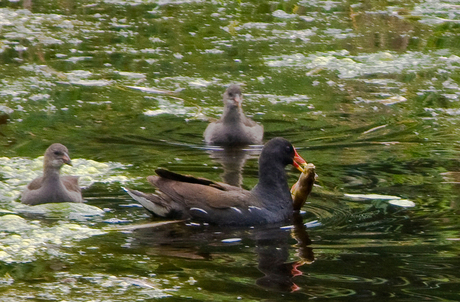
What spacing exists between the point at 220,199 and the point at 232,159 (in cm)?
210

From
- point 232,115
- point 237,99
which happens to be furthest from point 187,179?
point 237,99

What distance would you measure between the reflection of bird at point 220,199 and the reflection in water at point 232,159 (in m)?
0.74

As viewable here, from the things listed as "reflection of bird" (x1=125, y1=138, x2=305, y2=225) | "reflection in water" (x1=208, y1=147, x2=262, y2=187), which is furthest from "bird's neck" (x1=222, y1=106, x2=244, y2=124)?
"reflection of bird" (x1=125, y1=138, x2=305, y2=225)

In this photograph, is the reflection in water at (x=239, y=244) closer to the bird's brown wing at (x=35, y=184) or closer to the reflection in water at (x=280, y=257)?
the reflection in water at (x=280, y=257)

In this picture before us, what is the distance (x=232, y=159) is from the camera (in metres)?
8.77

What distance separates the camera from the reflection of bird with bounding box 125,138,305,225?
6637 millimetres

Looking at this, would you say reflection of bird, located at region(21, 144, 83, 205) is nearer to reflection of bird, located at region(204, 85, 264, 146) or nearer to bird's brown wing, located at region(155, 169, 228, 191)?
bird's brown wing, located at region(155, 169, 228, 191)

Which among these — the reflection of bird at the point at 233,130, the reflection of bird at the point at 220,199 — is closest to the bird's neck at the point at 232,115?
the reflection of bird at the point at 233,130

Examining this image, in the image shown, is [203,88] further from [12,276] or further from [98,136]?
[12,276]

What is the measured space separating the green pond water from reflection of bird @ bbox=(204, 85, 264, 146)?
0.15 meters

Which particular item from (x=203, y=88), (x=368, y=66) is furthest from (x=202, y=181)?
(x=368, y=66)

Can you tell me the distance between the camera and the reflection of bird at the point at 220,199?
664 cm

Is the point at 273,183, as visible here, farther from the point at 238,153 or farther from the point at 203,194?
the point at 238,153

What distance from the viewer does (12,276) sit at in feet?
17.1
